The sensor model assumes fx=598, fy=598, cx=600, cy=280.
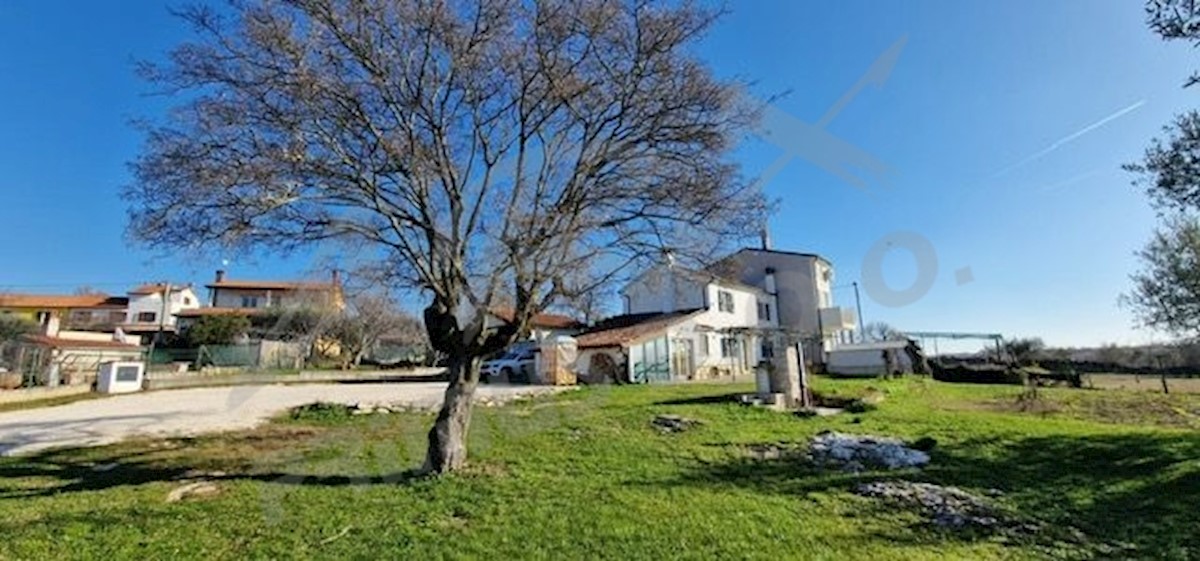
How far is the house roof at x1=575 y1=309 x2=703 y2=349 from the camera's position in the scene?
91.7 feet

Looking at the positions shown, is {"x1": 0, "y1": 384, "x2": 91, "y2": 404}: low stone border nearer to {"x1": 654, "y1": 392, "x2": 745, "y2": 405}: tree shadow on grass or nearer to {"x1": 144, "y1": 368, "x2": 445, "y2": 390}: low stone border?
{"x1": 144, "y1": 368, "x2": 445, "y2": 390}: low stone border

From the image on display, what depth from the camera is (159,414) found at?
51.7ft

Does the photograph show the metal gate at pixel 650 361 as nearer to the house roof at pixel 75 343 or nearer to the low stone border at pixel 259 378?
the low stone border at pixel 259 378

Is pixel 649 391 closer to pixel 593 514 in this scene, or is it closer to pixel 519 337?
pixel 519 337

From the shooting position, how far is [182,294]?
6106 cm

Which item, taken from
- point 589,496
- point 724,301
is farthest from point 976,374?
point 589,496

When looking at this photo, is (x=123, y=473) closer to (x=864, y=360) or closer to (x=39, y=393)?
(x=39, y=393)

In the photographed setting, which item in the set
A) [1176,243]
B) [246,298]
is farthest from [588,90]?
[246,298]

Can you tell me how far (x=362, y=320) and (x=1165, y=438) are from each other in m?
36.7

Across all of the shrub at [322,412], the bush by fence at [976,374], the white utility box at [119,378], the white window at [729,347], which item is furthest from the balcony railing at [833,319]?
the white utility box at [119,378]

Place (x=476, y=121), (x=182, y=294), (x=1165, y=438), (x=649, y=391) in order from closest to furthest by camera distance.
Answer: (x=476, y=121)
(x=1165, y=438)
(x=649, y=391)
(x=182, y=294)

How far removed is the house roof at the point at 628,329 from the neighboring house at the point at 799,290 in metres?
9.73

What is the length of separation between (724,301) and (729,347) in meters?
2.66

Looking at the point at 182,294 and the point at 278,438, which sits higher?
the point at 182,294
